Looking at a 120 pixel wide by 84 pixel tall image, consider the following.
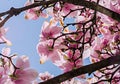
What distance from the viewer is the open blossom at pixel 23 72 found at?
2.58 metres

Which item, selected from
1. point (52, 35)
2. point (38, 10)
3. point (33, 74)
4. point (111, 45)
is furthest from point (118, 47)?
point (38, 10)

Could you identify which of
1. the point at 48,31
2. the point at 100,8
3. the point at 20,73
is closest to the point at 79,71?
the point at 100,8

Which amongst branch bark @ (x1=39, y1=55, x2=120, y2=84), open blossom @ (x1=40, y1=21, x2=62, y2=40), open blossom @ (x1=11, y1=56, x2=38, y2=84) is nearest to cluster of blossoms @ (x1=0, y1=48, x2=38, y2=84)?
open blossom @ (x1=11, y1=56, x2=38, y2=84)

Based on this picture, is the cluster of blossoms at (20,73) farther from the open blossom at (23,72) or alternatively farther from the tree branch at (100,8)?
the tree branch at (100,8)

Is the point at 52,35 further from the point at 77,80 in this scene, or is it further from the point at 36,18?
the point at 36,18

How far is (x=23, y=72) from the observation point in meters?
2.63

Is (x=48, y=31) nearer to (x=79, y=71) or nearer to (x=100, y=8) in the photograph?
(x=100, y=8)

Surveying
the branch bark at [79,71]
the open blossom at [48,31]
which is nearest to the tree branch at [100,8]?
the branch bark at [79,71]

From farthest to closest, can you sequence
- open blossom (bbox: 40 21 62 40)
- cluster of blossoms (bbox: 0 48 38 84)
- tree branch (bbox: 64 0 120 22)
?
open blossom (bbox: 40 21 62 40)
cluster of blossoms (bbox: 0 48 38 84)
tree branch (bbox: 64 0 120 22)

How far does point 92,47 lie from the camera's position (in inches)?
126

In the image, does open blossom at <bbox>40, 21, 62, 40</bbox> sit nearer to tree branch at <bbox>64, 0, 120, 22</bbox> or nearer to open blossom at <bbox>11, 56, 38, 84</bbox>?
open blossom at <bbox>11, 56, 38, 84</bbox>

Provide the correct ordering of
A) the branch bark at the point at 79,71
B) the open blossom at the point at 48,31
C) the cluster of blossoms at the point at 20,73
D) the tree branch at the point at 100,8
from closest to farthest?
the branch bark at the point at 79,71 < the tree branch at the point at 100,8 < the cluster of blossoms at the point at 20,73 < the open blossom at the point at 48,31

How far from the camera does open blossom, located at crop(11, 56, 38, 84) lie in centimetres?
258

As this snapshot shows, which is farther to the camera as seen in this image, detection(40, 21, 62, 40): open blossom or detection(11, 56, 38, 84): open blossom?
detection(40, 21, 62, 40): open blossom
